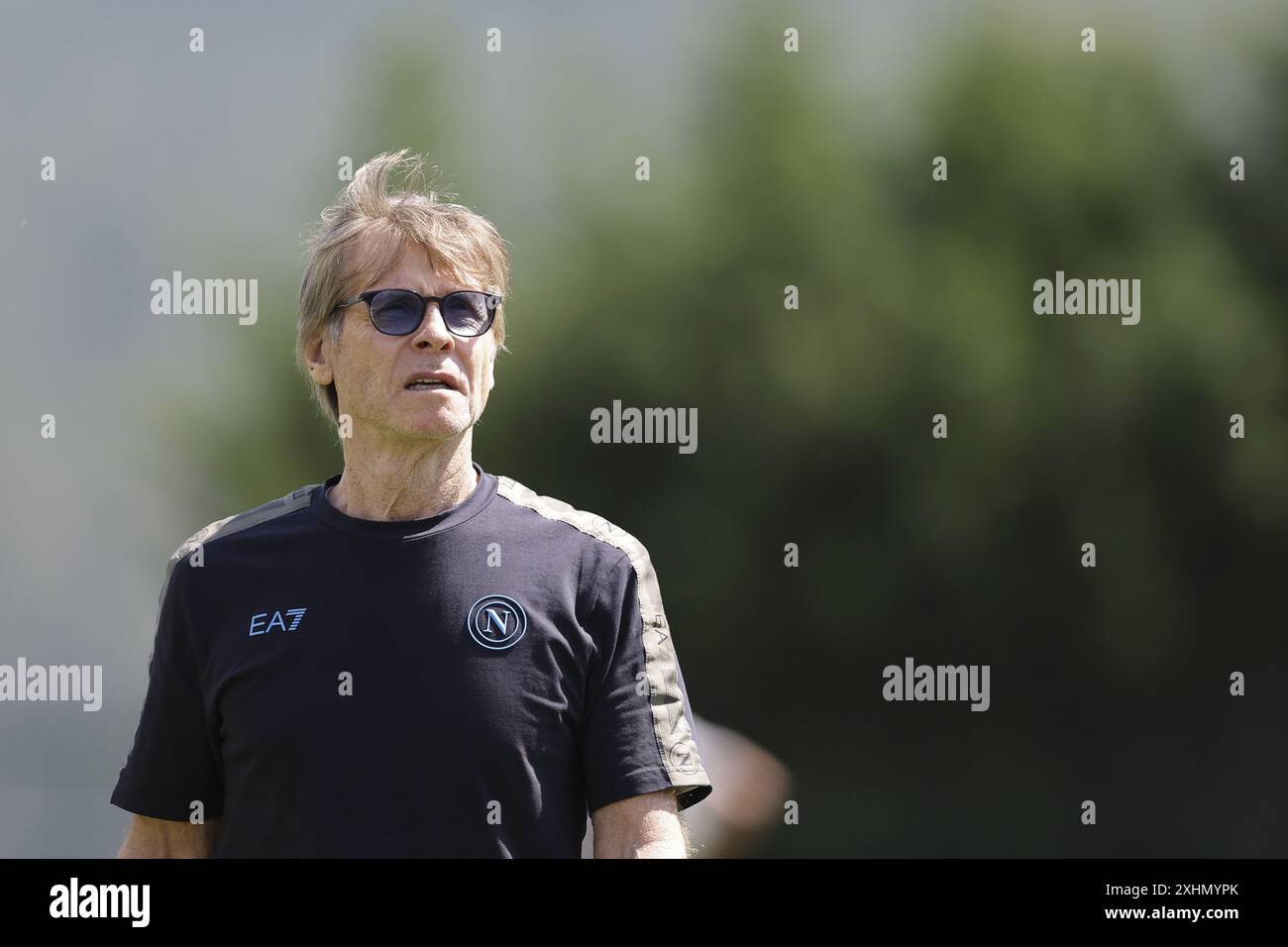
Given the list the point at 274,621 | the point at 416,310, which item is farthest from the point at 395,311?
the point at 274,621

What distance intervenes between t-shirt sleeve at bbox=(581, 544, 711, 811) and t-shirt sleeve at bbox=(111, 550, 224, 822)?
657 millimetres

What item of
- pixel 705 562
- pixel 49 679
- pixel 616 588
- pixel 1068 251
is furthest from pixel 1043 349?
pixel 616 588

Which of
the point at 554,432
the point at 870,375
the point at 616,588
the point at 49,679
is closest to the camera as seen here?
the point at 616,588

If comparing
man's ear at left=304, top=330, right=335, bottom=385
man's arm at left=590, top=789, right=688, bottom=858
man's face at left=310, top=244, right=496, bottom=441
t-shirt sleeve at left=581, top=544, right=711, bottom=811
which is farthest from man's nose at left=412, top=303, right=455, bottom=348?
man's arm at left=590, top=789, right=688, bottom=858

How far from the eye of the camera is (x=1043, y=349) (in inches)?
324

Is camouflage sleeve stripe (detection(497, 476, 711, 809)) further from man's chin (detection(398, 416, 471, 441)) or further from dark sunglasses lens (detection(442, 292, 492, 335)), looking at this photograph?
dark sunglasses lens (detection(442, 292, 492, 335))

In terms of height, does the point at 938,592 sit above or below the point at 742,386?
below

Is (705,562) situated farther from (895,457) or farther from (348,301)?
(348,301)

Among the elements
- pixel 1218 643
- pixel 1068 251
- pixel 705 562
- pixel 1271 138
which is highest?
pixel 1271 138

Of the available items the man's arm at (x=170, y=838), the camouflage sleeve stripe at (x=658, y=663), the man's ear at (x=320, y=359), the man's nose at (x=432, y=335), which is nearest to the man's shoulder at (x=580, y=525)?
the camouflage sleeve stripe at (x=658, y=663)

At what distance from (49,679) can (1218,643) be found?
5.95m

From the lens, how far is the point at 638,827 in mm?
2402

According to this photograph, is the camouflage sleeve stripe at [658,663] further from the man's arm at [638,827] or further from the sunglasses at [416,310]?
the sunglasses at [416,310]

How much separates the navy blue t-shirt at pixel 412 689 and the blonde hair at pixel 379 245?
386 millimetres
